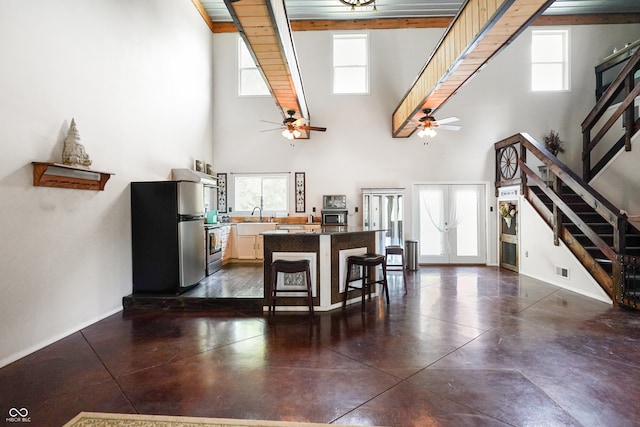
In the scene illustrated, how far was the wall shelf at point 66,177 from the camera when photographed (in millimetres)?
2924

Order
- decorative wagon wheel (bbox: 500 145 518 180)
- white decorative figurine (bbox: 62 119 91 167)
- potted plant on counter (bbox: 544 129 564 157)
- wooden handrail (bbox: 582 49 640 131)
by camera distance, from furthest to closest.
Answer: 1. potted plant on counter (bbox: 544 129 564 157)
2. decorative wagon wheel (bbox: 500 145 518 180)
3. wooden handrail (bbox: 582 49 640 131)
4. white decorative figurine (bbox: 62 119 91 167)

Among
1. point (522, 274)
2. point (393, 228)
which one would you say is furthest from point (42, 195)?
point (522, 274)

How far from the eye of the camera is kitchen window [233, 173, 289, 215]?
772 centimetres

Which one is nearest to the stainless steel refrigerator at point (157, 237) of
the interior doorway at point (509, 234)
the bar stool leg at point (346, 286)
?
the bar stool leg at point (346, 286)

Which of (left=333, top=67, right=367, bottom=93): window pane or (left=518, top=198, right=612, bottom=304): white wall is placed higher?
(left=333, top=67, right=367, bottom=93): window pane

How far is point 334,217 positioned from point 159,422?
5.66 meters

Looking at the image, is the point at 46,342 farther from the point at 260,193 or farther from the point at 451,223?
the point at 451,223

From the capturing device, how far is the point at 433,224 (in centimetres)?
754

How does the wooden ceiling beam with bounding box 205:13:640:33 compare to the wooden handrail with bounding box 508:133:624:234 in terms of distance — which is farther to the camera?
the wooden ceiling beam with bounding box 205:13:640:33

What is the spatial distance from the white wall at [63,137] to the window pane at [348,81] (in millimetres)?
3966

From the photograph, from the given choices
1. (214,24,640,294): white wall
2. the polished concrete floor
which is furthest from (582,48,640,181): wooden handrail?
the polished concrete floor

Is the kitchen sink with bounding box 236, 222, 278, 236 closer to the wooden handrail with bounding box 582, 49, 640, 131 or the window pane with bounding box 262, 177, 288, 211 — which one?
the window pane with bounding box 262, 177, 288, 211

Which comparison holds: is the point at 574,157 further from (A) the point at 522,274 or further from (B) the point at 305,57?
(B) the point at 305,57

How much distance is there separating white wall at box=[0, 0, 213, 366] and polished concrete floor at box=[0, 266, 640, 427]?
1.58ft
